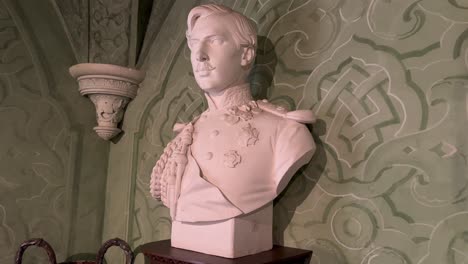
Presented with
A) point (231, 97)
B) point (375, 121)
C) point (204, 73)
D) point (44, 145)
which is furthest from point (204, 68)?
point (44, 145)

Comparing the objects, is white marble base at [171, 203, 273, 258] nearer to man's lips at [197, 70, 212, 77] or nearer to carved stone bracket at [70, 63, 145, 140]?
man's lips at [197, 70, 212, 77]

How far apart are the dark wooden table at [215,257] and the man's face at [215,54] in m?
0.50

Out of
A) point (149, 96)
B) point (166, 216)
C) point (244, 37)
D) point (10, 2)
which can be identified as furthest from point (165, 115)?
point (10, 2)

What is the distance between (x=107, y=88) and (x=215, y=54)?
83cm

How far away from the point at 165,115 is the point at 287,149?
87 cm

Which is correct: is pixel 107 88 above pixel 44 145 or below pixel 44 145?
above

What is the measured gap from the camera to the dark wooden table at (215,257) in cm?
107

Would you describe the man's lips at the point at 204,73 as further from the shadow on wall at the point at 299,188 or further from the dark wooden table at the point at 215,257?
the dark wooden table at the point at 215,257

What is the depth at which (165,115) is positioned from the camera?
6.00 ft

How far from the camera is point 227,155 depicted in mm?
1128

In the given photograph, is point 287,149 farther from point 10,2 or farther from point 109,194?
point 10,2

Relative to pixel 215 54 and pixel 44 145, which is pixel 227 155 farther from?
pixel 44 145

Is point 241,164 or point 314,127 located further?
point 314,127

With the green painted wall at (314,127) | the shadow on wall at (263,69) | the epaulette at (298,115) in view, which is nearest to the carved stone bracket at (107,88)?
the green painted wall at (314,127)
